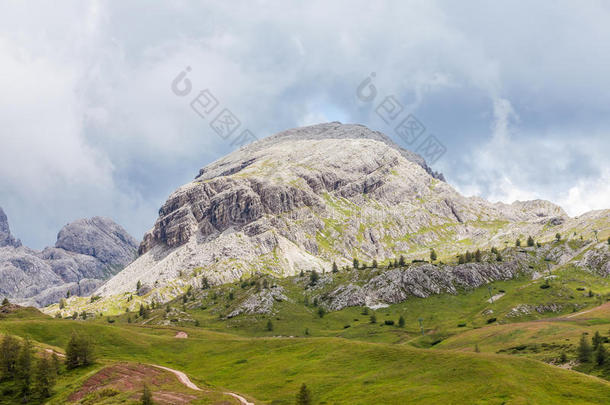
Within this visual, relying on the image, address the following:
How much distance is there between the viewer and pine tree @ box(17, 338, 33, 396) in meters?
83.2

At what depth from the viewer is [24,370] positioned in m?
86.2

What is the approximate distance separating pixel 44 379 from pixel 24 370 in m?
7.70

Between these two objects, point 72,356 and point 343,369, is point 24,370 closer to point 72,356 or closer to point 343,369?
point 72,356

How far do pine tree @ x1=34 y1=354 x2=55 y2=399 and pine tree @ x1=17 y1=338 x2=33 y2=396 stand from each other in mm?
1952

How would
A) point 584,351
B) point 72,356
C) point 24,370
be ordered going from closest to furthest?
point 24,370 → point 72,356 → point 584,351

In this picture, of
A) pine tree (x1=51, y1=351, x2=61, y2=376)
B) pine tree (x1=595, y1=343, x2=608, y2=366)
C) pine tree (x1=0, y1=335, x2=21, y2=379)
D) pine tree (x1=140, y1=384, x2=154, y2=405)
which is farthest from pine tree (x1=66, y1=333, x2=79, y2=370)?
pine tree (x1=595, y1=343, x2=608, y2=366)

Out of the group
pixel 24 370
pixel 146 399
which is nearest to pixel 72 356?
pixel 24 370

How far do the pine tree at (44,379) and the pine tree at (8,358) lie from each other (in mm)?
9557

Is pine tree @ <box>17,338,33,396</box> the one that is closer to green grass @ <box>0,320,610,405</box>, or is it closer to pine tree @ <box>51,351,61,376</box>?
pine tree @ <box>51,351,61,376</box>

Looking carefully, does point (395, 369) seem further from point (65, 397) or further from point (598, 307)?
point (598, 307)

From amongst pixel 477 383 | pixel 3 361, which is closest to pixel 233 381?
pixel 3 361

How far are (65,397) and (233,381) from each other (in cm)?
4218

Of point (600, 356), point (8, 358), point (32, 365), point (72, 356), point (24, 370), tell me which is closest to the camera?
point (24, 370)

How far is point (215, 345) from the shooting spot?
474 feet
